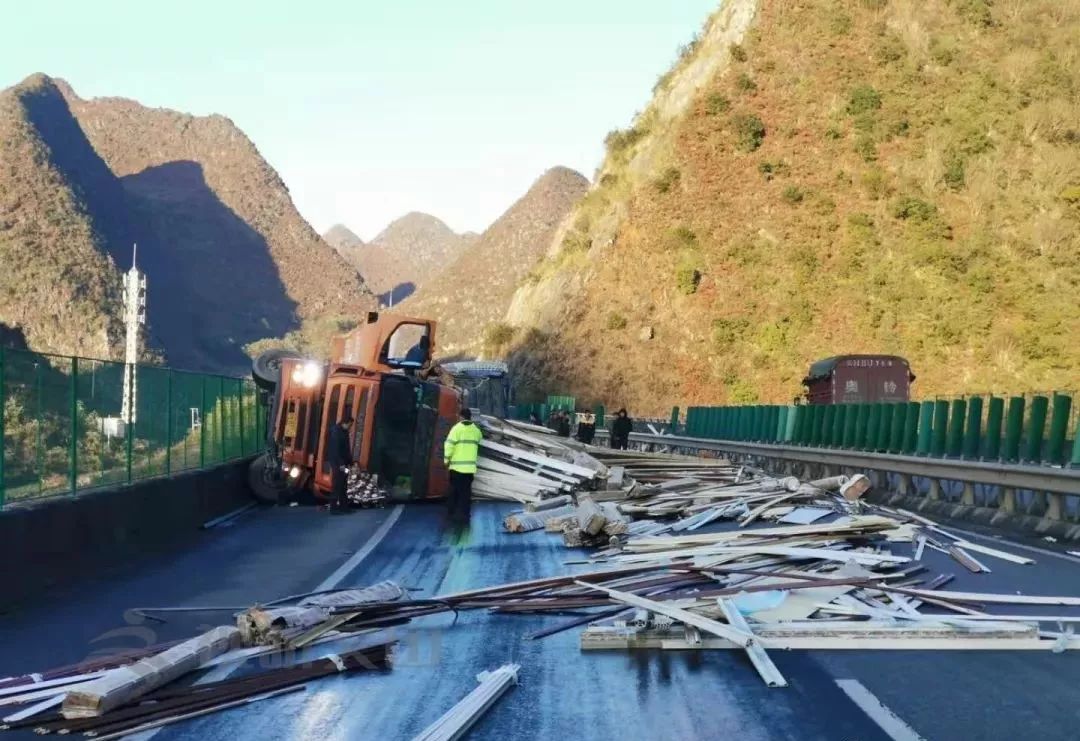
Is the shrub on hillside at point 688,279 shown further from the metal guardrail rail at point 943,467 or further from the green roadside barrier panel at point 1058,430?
the green roadside barrier panel at point 1058,430

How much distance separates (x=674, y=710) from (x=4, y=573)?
7085mm

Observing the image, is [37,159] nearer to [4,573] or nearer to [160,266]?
[160,266]

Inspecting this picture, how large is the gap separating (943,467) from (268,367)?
1550cm

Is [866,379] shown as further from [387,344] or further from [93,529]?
[93,529]

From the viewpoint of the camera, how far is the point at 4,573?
11555 mm

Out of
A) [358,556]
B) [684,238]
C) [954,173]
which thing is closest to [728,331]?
[684,238]

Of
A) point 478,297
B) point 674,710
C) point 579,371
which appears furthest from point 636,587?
point 478,297

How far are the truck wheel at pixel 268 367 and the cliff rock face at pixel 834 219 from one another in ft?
117

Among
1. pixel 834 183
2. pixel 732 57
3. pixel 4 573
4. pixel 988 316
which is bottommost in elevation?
pixel 4 573

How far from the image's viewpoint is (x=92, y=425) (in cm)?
1579

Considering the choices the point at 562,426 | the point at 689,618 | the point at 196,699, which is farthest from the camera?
the point at 562,426

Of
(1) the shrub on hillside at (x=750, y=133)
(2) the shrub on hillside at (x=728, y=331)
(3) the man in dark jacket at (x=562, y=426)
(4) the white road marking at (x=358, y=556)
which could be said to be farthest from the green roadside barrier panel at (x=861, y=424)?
(1) the shrub on hillside at (x=750, y=133)

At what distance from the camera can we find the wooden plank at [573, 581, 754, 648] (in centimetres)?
858

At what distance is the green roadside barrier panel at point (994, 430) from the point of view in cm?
2020
